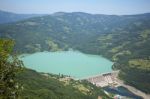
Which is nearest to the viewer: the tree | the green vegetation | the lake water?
the tree

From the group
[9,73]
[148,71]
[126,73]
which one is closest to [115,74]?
[126,73]

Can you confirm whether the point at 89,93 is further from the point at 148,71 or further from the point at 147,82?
the point at 148,71

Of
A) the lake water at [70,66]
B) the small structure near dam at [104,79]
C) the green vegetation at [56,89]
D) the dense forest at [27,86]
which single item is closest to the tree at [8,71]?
the dense forest at [27,86]

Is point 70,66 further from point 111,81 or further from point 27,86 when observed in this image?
point 27,86

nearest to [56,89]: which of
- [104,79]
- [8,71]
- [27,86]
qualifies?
[27,86]

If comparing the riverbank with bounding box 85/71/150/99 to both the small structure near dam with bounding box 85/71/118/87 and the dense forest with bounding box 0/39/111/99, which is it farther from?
the dense forest with bounding box 0/39/111/99

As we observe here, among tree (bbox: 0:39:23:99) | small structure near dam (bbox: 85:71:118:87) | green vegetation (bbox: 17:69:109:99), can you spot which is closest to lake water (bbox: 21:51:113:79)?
small structure near dam (bbox: 85:71:118:87)
